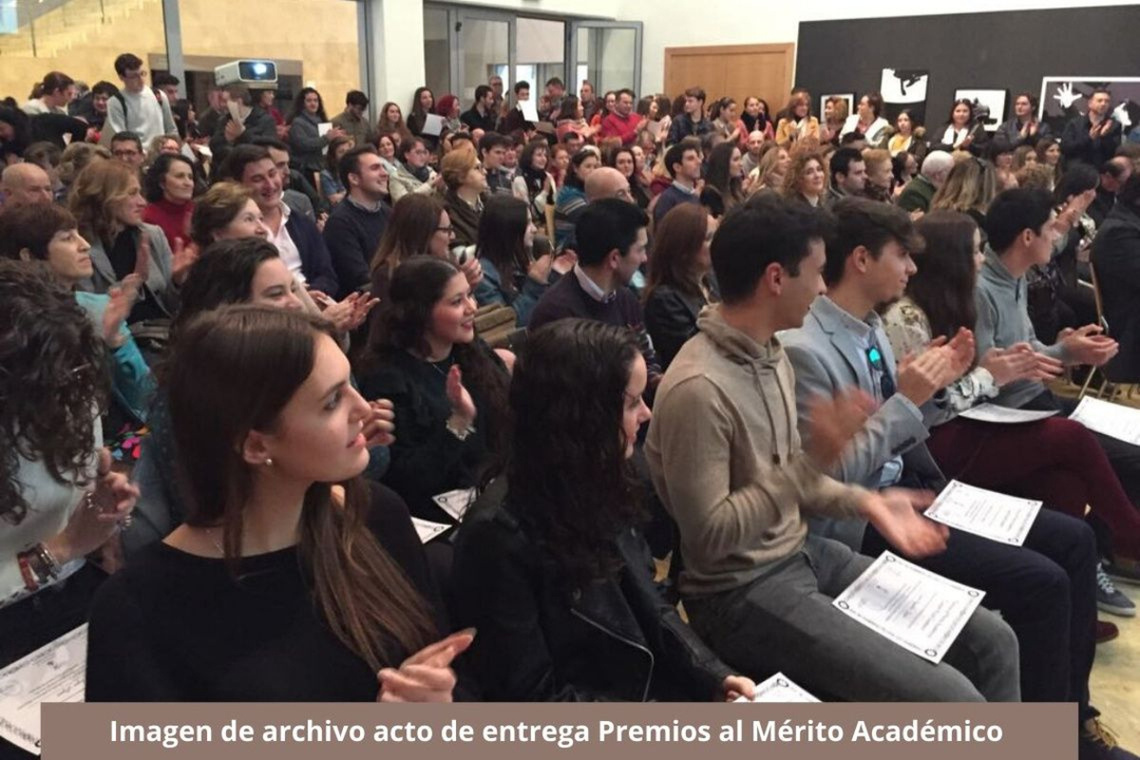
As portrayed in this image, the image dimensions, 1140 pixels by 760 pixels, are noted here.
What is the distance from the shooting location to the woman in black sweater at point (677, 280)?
11.1 feet

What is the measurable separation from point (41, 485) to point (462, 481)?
1051mm

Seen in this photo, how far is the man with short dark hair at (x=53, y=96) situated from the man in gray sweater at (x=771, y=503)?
282 inches

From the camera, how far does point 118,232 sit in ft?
12.1

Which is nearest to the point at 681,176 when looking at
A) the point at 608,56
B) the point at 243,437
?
the point at 243,437

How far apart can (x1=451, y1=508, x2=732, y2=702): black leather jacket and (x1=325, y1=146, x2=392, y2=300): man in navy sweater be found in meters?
3.09

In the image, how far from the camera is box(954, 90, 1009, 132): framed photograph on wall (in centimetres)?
1142

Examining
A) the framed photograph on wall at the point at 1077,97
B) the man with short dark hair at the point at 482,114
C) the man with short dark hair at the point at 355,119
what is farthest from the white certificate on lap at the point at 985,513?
the framed photograph on wall at the point at 1077,97

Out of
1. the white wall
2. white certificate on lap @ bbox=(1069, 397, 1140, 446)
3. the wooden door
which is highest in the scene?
the white wall

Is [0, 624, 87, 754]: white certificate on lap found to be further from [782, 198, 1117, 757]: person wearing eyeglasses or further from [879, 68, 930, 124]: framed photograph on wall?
[879, 68, 930, 124]: framed photograph on wall

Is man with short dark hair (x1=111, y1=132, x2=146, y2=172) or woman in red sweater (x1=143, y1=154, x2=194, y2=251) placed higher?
man with short dark hair (x1=111, y1=132, x2=146, y2=172)

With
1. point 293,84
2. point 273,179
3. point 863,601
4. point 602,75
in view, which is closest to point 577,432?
point 863,601

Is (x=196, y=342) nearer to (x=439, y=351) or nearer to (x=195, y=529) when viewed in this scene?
(x=195, y=529)

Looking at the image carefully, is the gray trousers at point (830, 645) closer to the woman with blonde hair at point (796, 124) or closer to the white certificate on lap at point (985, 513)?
the white certificate on lap at point (985, 513)

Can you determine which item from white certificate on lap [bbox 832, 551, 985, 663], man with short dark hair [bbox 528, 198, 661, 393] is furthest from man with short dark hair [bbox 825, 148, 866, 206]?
white certificate on lap [bbox 832, 551, 985, 663]
